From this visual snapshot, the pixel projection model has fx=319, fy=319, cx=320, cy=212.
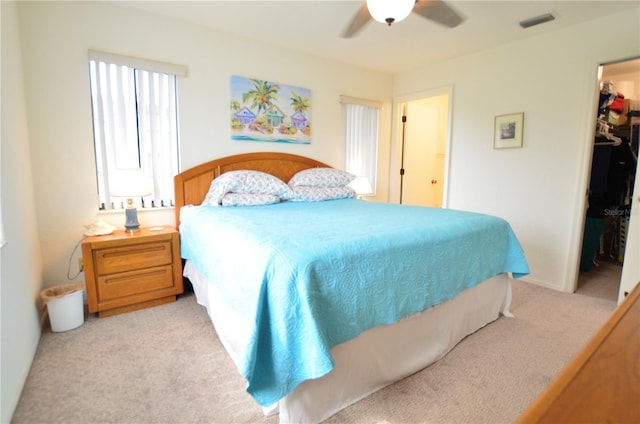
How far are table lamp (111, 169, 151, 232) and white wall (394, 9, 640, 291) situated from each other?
341cm

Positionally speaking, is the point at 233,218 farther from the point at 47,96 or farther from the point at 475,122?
the point at 475,122

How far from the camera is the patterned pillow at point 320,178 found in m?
3.49

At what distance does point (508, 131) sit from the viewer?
134 inches

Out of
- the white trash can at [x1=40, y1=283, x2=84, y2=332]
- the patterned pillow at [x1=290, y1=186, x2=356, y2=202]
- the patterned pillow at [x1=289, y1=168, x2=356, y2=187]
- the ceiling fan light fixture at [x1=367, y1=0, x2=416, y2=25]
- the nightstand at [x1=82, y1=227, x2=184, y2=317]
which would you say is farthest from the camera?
the patterned pillow at [x1=289, y1=168, x2=356, y2=187]

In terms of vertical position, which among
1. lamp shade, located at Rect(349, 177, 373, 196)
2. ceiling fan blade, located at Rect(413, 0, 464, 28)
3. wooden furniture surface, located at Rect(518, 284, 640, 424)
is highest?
ceiling fan blade, located at Rect(413, 0, 464, 28)

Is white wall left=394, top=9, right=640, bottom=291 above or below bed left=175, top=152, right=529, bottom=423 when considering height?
above

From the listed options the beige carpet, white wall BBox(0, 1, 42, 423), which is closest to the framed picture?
the beige carpet

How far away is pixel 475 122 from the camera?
3693 mm

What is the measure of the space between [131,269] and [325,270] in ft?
6.18

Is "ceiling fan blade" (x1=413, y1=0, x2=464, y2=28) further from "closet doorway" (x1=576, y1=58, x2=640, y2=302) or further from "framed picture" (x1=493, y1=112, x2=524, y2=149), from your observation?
"closet doorway" (x1=576, y1=58, x2=640, y2=302)

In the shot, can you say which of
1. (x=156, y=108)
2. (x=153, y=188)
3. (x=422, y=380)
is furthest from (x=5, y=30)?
(x=422, y=380)

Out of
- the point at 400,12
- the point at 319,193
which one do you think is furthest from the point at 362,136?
the point at 400,12

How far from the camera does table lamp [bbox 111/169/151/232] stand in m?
2.47

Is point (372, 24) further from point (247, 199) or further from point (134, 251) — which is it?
point (134, 251)
